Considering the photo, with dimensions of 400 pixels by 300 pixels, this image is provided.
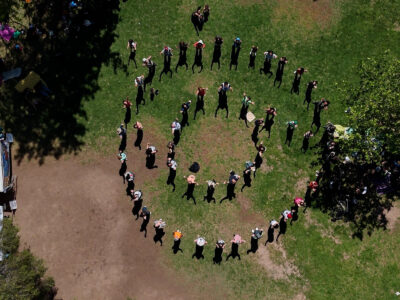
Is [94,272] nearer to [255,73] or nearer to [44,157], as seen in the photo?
[44,157]

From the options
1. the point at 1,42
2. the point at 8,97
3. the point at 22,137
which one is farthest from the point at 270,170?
the point at 1,42

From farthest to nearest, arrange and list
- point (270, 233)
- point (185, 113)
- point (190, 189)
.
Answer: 1. point (185, 113)
2. point (190, 189)
3. point (270, 233)

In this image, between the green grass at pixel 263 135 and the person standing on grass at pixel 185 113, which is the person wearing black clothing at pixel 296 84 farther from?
the person standing on grass at pixel 185 113

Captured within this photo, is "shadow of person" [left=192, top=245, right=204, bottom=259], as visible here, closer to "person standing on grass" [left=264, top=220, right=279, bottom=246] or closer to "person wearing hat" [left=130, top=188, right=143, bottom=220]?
"person standing on grass" [left=264, top=220, right=279, bottom=246]

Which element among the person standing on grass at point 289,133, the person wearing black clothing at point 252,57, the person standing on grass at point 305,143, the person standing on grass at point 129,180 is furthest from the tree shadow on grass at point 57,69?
the person standing on grass at point 305,143

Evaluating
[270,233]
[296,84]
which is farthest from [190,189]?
[296,84]

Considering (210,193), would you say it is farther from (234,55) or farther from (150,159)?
(234,55)

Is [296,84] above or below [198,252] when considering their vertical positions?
above
